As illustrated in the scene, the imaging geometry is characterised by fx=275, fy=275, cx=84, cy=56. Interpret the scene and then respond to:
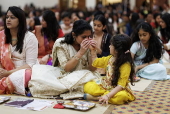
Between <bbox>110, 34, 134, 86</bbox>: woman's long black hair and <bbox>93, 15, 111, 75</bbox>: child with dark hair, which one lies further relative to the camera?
<bbox>93, 15, 111, 75</bbox>: child with dark hair

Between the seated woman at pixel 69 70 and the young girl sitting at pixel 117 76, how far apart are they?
Result: 0.60 ft

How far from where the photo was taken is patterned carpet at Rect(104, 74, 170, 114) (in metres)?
2.60

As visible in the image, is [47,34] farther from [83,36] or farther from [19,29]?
[83,36]

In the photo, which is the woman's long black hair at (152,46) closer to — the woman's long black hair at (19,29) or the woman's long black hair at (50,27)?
the woman's long black hair at (50,27)

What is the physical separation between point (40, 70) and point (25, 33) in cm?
56

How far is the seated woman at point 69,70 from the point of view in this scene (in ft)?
9.62

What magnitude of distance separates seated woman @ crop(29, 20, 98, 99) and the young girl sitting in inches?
7.2

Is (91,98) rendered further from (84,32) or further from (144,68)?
(144,68)

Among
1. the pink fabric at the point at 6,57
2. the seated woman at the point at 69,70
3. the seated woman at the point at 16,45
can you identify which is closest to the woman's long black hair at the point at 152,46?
the seated woman at the point at 69,70

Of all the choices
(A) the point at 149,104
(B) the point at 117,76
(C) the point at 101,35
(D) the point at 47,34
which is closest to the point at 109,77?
(B) the point at 117,76

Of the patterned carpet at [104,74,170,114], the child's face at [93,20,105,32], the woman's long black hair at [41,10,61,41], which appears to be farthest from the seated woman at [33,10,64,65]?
the patterned carpet at [104,74,170,114]

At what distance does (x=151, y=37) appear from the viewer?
412cm

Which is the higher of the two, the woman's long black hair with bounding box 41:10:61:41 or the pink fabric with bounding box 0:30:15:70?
the woman's long black hair with bounding box 41:10:61:41

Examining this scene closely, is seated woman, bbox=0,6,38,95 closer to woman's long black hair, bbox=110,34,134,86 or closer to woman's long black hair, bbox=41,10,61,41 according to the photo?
woman's long black hair, bbox=110,34,134,86
